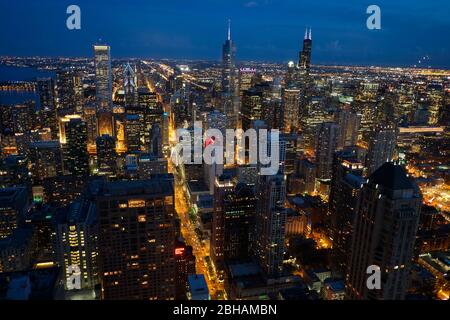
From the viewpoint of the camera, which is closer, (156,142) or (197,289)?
(197,289)

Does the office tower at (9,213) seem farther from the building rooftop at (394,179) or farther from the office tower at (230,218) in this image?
the building rooftop at (394,179)

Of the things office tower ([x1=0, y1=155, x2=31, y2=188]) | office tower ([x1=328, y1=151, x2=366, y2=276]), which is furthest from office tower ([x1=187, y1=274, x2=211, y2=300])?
office tower ([x1=0, y1=155, x2=31, y2=188])

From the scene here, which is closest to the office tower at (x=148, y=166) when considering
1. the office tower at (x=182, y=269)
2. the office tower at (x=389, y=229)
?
the office tower at (x=182, y=269)

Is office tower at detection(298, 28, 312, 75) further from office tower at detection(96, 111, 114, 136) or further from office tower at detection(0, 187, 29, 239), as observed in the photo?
office tower at detection(0, 187, 29, 239)

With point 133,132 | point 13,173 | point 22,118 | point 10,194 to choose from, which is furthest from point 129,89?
point 10,194

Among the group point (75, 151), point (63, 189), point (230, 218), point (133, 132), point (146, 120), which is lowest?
point (63, 189)

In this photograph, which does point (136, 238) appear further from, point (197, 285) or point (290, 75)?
point (290, 75)
